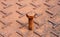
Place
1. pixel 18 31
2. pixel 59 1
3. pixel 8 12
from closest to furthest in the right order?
pixel 18 31 < pixel 8 12 < pixel 59 1

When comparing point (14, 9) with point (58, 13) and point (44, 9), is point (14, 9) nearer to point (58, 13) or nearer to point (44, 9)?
point (44, 9)

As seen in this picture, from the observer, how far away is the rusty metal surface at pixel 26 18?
1026mm

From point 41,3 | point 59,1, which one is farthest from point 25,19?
point 59,1

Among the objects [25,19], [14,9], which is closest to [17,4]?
[14,9]

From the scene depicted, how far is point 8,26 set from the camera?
1061 millimetres

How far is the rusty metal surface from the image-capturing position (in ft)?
3.37

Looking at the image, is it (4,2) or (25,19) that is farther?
(4,2)

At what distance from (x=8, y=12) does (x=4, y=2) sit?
0.12 metres

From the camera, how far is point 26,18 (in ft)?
3.68

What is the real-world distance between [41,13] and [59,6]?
176 millimetres

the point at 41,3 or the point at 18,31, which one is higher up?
the point at 41,3

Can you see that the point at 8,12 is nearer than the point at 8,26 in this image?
No

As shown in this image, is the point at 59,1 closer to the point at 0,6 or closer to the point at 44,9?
the point at 44,9

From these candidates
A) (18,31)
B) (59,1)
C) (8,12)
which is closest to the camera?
(18,31)
